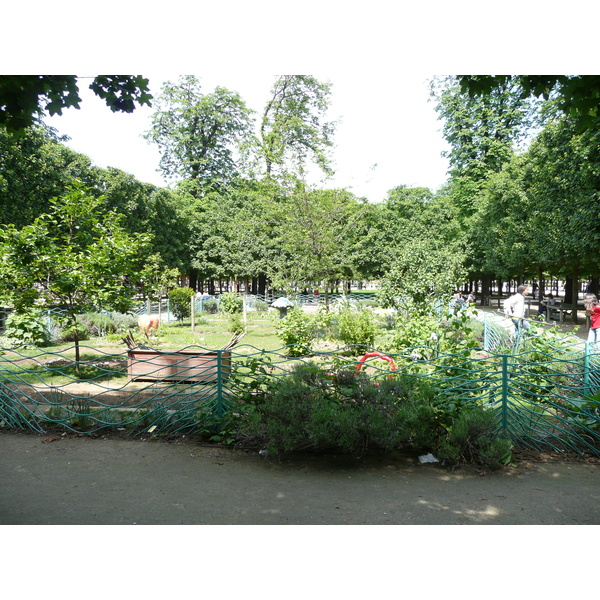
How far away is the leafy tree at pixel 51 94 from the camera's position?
14.4 feet

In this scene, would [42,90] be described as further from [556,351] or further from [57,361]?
[556,351]

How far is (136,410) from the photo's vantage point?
460cm

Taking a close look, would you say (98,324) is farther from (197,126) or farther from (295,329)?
(197,126)

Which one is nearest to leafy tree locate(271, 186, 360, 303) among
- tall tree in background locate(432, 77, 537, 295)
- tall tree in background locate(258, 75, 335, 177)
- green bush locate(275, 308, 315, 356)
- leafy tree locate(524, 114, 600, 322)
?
tall tree in background locate(258, 75, 335, 177)

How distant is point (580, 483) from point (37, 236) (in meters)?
6.88

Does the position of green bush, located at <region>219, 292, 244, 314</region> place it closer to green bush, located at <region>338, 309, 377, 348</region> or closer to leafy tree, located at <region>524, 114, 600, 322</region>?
green bush, located at <region>338, 309, 377, 348</region>

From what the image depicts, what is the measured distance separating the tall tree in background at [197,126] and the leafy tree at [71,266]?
10.3 metres

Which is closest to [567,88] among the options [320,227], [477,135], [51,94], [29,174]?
[51,94]

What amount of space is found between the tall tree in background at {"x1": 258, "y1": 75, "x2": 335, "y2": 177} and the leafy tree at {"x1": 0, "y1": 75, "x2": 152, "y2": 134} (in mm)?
8638

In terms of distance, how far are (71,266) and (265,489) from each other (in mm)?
5070

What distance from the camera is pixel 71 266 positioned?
671 cm

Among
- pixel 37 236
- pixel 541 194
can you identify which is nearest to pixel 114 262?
pixel 37 236

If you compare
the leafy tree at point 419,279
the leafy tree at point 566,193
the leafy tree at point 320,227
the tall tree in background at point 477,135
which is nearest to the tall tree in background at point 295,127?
the leafy tree at point 320,227

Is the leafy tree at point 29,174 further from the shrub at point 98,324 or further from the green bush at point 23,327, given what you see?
the green bush at point 23,327
